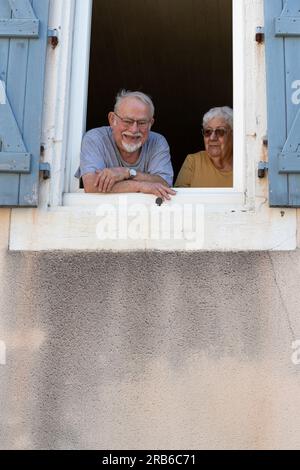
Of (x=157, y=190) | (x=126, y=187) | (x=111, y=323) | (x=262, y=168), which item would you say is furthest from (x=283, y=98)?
(x=111, y=323)

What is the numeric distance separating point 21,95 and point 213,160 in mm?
1262

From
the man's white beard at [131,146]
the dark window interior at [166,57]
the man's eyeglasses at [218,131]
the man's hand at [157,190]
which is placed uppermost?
the dark window interior at [166,57]

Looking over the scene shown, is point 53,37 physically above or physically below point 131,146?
above

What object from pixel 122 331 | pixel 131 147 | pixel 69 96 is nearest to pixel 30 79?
pixel 69 96

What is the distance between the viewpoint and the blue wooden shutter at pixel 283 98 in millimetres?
3783

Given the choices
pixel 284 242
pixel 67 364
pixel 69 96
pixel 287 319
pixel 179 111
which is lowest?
pixel 67 364

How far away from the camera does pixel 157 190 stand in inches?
155

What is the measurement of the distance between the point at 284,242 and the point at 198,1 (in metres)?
2.76

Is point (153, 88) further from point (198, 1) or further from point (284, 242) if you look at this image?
point (284, 242)

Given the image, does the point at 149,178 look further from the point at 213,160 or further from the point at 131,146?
the point at 213,160

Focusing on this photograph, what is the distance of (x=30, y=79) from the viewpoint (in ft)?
13.2

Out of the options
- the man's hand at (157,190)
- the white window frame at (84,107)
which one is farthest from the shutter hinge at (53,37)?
A: the man's hand at (157,190)

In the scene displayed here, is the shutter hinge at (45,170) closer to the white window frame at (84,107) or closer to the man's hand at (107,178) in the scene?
the white window frame at (84,107)

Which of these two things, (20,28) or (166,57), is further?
(166,57)
